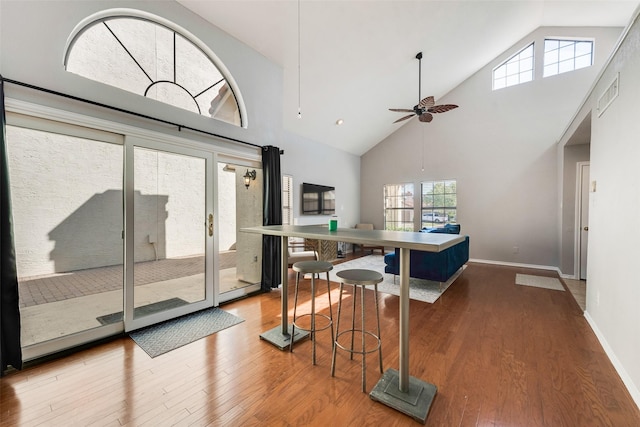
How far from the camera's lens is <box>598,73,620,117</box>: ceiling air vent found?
2.11m

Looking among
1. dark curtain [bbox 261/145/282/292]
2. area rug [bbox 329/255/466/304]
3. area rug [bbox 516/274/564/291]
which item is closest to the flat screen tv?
area rug [bbox 329/255/466/304]

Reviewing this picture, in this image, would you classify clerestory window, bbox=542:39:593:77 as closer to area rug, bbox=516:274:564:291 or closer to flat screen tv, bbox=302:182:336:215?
area rug, bbox=516:274:564:291

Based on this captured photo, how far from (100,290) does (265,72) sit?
3331 millimetres

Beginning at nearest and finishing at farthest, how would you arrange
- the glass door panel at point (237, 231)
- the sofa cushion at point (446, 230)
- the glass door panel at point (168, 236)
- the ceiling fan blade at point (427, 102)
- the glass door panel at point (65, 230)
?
the glass door panel at point (65, 230) → the glass door panel at point (168, 236) → the glass door panel at point (237, 231) → the ceiling fan blade at point (427, 102) → the sofa cushion at point (446, 230)

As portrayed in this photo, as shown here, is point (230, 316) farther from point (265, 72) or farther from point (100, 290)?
point (265, 72)

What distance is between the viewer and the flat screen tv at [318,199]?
19.3 ft

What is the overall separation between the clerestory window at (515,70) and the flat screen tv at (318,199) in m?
4.49

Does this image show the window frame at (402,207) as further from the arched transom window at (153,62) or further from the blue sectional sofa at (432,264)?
the arched transom window at (153,62)

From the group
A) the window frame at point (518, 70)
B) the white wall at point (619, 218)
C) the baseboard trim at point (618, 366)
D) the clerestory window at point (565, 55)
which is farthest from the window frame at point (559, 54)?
the baseboard trim at point (618, 366)

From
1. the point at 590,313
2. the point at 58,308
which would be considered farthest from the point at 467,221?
the point at 58,308

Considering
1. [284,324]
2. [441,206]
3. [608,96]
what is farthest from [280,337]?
[441,206]

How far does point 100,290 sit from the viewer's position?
97.4 inches

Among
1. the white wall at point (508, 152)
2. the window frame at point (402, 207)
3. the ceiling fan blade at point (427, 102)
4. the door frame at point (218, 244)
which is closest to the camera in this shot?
the door frame at point (218, 244)

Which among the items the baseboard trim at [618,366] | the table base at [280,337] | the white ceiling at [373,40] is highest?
the white ceiling at [373,40]
